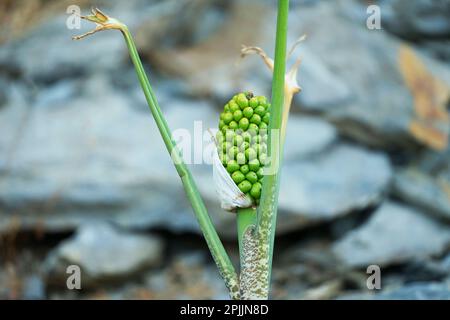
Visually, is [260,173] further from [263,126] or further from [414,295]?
[414,295]

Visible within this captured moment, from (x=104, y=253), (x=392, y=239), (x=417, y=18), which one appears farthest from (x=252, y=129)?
(x=417, y=18)

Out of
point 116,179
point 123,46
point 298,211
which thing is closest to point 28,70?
point 123,46

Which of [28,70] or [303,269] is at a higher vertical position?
[28,70]

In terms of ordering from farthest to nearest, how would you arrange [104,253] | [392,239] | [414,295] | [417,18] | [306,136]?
1. [417,18]
2. [306,136]
3. [392,239]
4. [104,253]
5. [414,295]

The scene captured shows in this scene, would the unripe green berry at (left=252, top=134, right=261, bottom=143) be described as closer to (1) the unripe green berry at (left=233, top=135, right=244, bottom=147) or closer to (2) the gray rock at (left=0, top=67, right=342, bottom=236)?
(1) the unripe green berry at (left=233, top=135, right=244, bottom=147)

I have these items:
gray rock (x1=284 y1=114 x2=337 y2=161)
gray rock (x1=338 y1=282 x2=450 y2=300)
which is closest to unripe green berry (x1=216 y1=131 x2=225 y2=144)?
gray rock (x1=338 y1=282 x2=450 y2=300)

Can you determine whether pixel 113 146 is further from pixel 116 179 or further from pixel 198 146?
pixel 198 146
